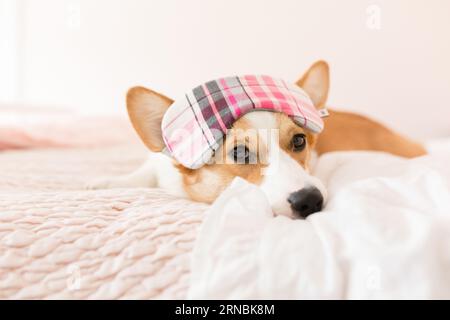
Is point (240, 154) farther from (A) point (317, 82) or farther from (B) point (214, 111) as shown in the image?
(A) point (317, 82)

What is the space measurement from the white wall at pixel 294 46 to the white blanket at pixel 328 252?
214 centimetres

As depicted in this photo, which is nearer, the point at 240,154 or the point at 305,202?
the point at 305,202

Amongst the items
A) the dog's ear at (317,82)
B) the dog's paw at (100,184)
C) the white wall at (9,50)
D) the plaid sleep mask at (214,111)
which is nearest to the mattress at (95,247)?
the plaid sleep mask at (214,111)

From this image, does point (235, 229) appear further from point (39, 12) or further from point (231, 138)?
point (39, 12)

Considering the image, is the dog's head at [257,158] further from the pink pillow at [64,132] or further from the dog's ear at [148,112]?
the pink pillow at [64,132]

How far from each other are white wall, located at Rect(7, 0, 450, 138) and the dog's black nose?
1.99m

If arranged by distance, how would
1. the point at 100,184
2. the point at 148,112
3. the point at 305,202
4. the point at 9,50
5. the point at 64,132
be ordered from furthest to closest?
the point at 9,50 < the point at 64,132 < the point at 100,184 < the point at 148,112 < the point at 305,202

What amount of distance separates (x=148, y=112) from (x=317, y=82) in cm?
51

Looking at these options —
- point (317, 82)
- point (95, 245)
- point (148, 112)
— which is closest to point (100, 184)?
point (148, 112)

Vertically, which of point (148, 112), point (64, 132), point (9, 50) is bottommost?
point (64, 132)

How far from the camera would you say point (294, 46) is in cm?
279

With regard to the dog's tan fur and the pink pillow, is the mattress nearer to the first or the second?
the dog's tan fur

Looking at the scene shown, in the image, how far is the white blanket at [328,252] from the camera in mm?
602

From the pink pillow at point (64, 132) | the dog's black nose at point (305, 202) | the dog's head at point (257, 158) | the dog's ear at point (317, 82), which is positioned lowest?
the pink pillow at point (64, 132)
